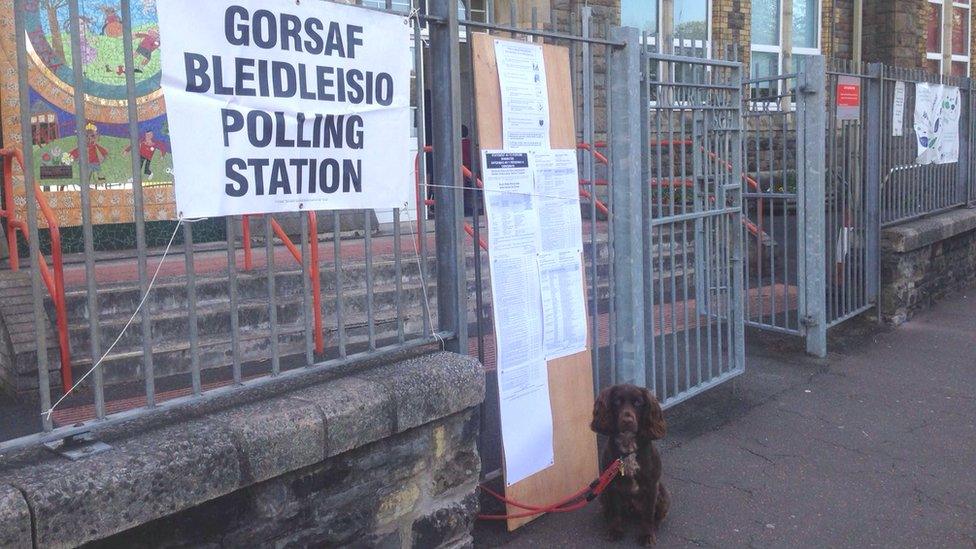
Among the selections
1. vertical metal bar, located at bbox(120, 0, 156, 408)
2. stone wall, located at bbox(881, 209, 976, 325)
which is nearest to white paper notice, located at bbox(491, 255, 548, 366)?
vertical metal bar, located at bbox(120, 0, 156, 408)

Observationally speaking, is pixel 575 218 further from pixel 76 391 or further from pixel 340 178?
pixel 76 391

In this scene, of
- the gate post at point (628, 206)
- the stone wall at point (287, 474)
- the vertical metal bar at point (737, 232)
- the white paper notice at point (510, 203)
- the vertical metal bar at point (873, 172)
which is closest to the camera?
the stone wall at point (287, 474)

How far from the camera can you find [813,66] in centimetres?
739

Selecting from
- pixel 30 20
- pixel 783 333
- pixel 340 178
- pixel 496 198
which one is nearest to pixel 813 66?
pixel 783 333

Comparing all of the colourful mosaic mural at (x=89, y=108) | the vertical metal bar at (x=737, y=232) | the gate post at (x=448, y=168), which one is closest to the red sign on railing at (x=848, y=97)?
the vertical metal bar at (x=737, y=232)

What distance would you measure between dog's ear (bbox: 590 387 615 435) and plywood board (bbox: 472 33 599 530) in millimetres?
345

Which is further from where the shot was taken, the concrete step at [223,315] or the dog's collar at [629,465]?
the concrete step at [223,315]

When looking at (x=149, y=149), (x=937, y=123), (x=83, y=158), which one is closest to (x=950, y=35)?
(x=937, y=123)

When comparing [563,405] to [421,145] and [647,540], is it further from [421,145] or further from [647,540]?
[421,145]

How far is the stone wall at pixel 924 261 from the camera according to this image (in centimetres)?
892

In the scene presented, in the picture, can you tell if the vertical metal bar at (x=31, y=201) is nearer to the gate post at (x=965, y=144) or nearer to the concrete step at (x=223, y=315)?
the concrete step at (x=223, y=315)

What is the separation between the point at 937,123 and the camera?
9969mm

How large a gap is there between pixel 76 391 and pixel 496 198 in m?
2.93

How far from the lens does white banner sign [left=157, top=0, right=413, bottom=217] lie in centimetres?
302
